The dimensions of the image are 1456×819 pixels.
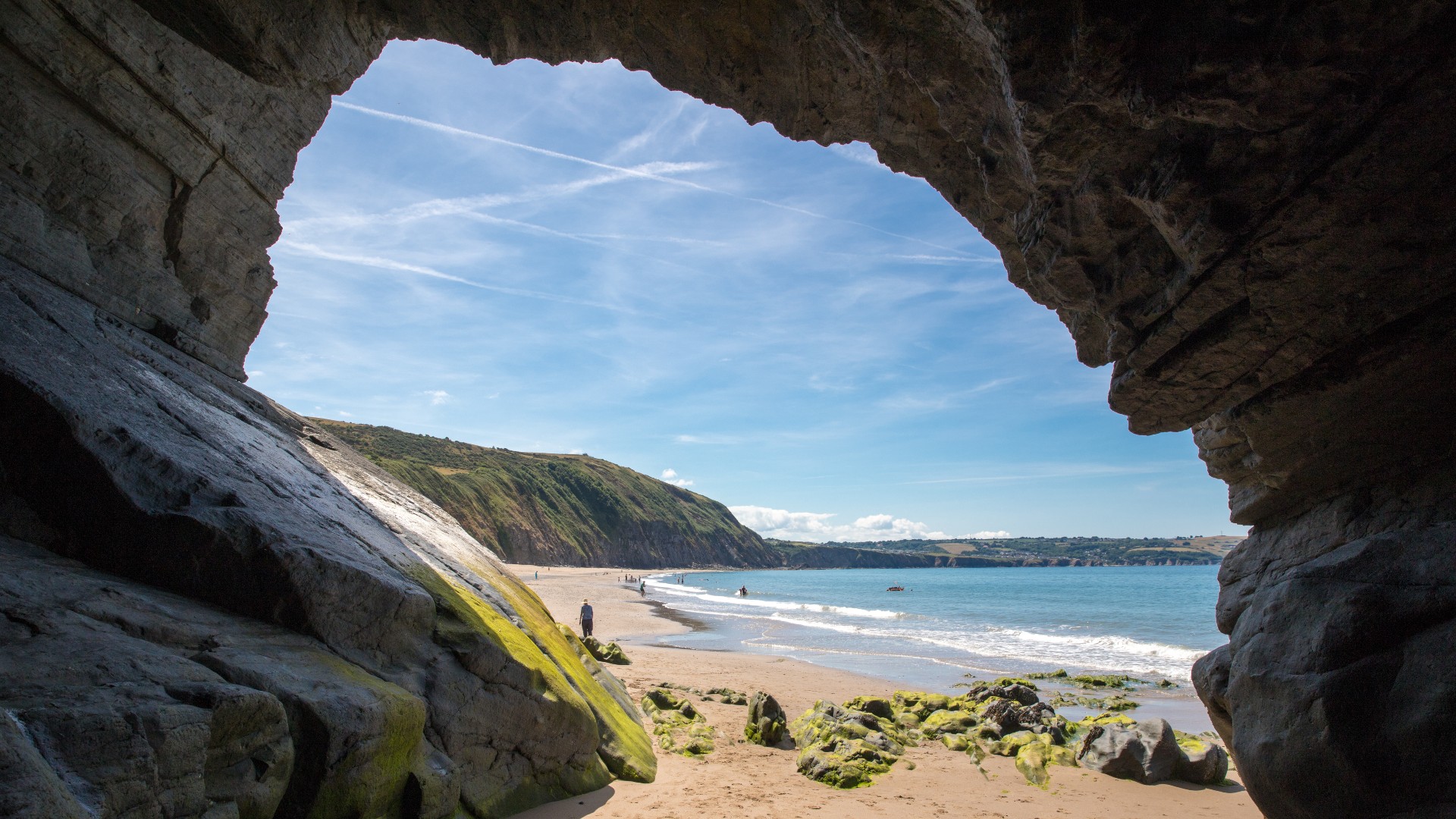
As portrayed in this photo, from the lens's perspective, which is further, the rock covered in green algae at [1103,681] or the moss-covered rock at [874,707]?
the rock covered in green algae at [1103,681]

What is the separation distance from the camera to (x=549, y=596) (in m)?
47.2

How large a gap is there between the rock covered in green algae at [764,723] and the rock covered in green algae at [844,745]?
314 mm

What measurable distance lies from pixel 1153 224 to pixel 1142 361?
157 centimetres

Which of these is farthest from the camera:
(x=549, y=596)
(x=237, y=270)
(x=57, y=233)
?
(x=549, y=596)

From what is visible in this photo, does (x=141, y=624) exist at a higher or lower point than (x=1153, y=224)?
lower

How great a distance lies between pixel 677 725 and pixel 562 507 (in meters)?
116

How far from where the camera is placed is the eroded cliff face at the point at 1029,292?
175 inches

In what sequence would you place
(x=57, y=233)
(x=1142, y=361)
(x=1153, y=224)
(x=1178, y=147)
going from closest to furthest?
(x=1178, y=147), (x=1153, y=224), (x=1142, y=361), (x=57, y=233)

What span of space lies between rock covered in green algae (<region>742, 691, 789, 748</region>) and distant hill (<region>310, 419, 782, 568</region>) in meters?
46.9

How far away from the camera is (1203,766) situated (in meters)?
9.56

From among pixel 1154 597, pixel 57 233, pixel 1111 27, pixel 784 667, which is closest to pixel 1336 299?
pixel 1111 27

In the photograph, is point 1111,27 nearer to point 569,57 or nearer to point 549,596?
point 569,57

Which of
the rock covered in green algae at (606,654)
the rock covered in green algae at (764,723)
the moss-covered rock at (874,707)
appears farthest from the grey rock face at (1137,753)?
the rock covered in green algae at (606,654)

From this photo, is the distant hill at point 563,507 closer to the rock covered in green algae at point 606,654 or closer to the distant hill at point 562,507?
the distant hill at point 562,507
